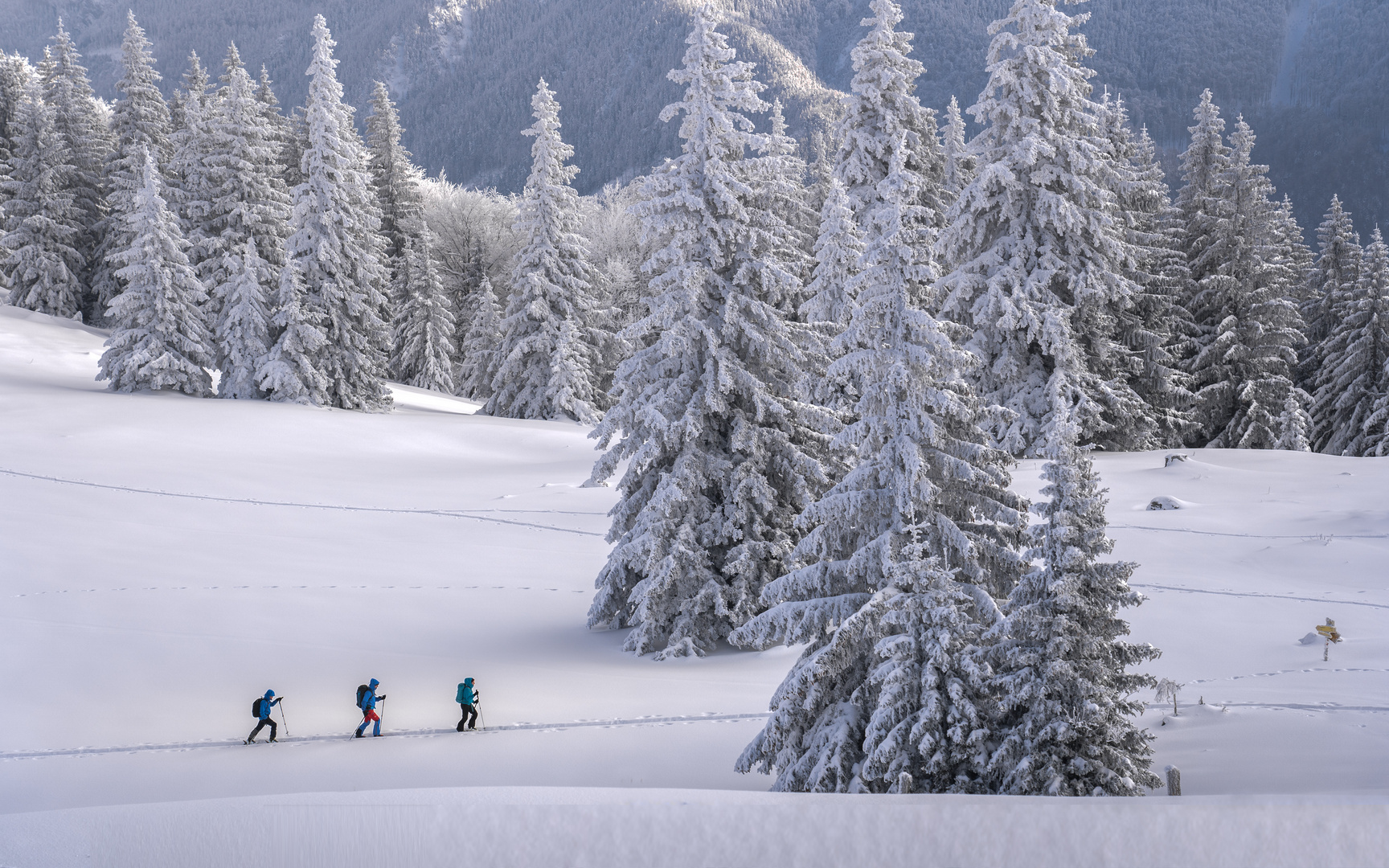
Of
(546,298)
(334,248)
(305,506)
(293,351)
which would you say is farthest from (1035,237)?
(293,351)

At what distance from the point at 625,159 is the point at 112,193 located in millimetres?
131515

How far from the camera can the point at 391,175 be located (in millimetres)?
53500

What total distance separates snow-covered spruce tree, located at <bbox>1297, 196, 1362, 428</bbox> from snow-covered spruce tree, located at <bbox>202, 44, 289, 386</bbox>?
41032mm

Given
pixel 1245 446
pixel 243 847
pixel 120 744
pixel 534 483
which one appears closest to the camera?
pixel 243 847

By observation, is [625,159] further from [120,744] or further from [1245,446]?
[120,744]

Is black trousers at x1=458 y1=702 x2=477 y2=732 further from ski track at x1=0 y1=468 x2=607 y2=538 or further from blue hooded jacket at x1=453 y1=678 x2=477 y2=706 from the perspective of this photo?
ski track at x1=0 y1=468 x2=607 y2=538

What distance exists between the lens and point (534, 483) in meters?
27.1

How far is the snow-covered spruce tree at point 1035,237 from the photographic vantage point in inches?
992

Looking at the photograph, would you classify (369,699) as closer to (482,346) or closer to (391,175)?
(482,346)

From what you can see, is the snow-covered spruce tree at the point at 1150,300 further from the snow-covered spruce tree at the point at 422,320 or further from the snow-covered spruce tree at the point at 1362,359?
the snow-covered spruce tree at the point at 422,320

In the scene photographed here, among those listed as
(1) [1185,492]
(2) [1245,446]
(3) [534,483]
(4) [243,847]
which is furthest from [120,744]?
(2) [1245,446]

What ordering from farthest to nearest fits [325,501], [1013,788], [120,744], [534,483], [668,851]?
[534,483] < [325,501] < [120,744] < [1013,788] < [668,851]

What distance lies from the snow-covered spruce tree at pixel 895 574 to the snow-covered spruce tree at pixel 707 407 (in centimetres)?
437

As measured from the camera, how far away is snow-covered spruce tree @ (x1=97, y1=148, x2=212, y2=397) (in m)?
33.2
